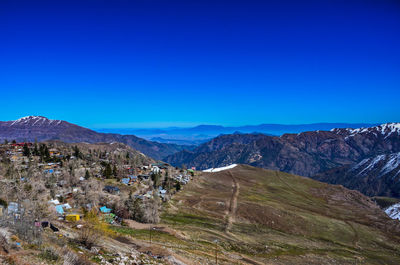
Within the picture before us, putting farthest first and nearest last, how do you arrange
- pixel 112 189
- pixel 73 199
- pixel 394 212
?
1. pixel 394 212
2. pixel 112 189
3. pixel 73 199

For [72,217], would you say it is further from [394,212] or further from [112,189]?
[394,212]

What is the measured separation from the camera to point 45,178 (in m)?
105

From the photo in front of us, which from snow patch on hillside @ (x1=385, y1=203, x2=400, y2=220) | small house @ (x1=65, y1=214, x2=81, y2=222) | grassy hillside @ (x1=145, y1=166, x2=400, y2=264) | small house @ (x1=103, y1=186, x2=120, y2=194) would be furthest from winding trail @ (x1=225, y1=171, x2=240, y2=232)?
snow patch on hillside @ (x1=385, y1=203, x2=400, y2=220)

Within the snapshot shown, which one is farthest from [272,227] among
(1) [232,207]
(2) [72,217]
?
(2) [72,217]

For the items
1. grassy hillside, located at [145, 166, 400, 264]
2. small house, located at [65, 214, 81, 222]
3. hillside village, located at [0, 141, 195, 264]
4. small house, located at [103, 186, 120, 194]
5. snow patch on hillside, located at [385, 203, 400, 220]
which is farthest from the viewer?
snow patch on hillside, located at [385, 203, 400, 220]

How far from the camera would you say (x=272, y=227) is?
90.1 m

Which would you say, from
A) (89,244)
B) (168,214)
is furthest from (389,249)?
(89,244)

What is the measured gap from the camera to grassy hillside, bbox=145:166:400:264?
55.1 meters

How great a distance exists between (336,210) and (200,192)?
224ft

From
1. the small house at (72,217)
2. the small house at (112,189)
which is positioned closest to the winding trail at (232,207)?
the small house at (72,217)

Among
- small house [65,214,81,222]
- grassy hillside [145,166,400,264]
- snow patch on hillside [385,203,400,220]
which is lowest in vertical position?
snow patch on hillside [385,203,400,220]

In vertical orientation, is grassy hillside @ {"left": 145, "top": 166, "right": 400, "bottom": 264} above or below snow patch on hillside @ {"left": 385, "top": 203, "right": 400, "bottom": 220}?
above

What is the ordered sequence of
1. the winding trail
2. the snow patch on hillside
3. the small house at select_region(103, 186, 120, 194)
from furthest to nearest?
the snow patch on hillside
the small house at select_region(103, 186, 120, 194)
the winding trail

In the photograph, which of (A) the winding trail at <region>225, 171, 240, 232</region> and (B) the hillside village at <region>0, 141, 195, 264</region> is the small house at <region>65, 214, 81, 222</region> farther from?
(A) the winding trail at <region>225, 171, 240, 232</region>
